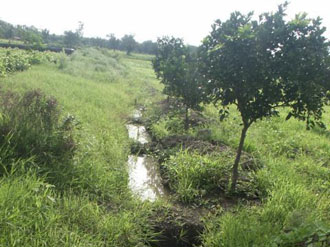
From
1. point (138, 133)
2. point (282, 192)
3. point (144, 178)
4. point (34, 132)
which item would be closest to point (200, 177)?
point (144, 178)

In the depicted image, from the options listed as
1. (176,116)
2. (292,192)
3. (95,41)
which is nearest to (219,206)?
(292,192)

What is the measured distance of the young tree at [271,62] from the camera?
3.46 metres

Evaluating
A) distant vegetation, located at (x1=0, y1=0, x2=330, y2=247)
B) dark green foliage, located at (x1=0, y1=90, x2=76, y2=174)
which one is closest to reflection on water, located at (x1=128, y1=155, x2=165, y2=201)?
distant vegetation, located at (x1=0, y1=0, x2=330, y2=247)

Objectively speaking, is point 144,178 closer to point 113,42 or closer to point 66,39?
point 66,39

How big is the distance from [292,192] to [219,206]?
1156 mm

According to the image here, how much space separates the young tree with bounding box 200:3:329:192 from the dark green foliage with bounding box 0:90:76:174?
287 centimetres

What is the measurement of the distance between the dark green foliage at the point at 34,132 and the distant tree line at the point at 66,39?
3342 centimetres

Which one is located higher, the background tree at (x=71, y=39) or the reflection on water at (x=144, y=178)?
the background tree at (x=71, y=39)

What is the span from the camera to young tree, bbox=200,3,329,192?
3.46m

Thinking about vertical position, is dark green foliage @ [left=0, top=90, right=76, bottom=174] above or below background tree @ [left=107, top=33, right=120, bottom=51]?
below

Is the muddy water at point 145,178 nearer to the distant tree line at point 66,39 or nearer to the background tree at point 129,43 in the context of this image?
the distant tree line at point 66,39

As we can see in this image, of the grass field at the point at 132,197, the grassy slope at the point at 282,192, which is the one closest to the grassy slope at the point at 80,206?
the grass field at the point at 132,197

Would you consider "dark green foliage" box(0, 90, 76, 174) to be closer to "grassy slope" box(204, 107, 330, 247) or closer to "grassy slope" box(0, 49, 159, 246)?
"grassy slope" box(0, 49, 159, 246)

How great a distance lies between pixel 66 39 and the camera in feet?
172
